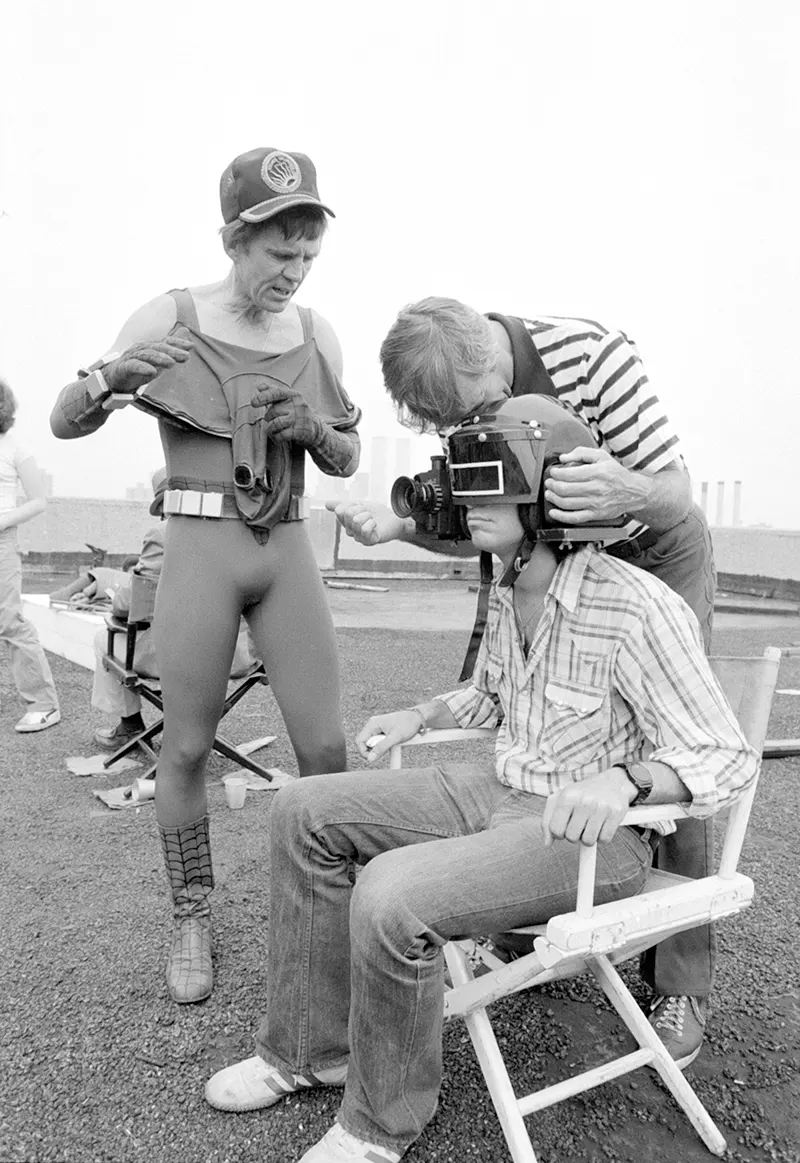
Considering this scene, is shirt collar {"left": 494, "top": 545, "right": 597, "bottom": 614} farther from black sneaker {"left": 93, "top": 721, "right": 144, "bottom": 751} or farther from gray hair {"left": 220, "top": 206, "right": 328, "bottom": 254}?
black sneaker {"left": 93, "top": 721, "right": 144, "bottom": 751}

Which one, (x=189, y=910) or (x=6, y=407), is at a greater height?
(x=6, y=407)

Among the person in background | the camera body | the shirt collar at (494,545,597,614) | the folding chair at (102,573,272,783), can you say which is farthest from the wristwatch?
the person in background

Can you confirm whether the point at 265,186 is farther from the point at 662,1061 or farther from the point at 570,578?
the point at 662,1061

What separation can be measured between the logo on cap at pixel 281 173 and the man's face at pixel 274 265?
0.10 meters

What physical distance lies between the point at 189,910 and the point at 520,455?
1.66 m

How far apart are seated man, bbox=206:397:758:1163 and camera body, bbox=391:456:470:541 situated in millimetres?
37

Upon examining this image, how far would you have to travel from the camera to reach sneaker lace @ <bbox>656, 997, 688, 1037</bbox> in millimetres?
2191

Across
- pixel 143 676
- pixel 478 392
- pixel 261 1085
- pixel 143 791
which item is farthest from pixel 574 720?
pixel 143 676

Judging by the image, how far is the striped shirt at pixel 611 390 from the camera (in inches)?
78.4

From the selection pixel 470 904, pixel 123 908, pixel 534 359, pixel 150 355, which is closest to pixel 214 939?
pixel 123 908

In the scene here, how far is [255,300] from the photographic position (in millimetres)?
2336

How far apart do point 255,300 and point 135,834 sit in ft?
7.65

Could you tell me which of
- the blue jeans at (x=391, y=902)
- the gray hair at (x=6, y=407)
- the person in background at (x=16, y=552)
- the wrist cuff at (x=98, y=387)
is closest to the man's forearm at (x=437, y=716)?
the blue jeans at (x=391, y=902)

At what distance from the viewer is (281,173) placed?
87.4 inches
